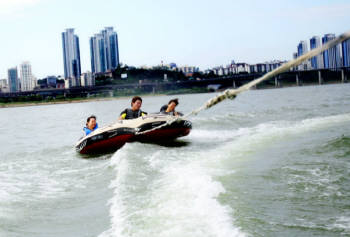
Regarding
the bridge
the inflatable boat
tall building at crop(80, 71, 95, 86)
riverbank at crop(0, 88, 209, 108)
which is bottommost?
the inflatable boat

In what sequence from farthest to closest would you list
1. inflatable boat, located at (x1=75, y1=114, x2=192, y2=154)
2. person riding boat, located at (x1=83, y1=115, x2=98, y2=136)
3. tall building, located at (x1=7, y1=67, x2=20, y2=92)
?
tall building, located at (x1=7, y1=67, x2=20, y2=92)
person riding boat, located at (x1=83, y1=115, x2=98, y2=136)
inflatable boat, located at (x1=75, y1=114, x2=192, y2=154)

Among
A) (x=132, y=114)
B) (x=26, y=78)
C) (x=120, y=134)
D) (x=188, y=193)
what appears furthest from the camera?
(x=26, y=78)

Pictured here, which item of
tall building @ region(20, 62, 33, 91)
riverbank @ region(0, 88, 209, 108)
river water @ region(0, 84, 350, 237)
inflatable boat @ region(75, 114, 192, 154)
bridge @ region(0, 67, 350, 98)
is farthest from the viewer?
tall building @ region(20, 62, 33, 91)

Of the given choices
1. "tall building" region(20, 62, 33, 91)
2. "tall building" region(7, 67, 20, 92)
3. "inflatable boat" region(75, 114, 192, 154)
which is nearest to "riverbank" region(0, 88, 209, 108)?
"tall building" region(20, 62, 33, 91)

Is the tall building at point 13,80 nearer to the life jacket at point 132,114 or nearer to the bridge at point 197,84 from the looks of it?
the bridge at point 197,84

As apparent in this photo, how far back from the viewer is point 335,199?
602 cm

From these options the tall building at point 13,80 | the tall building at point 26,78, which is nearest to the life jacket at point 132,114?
the tall building at point 26,78

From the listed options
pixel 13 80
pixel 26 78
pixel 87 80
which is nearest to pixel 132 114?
pixel 87 80

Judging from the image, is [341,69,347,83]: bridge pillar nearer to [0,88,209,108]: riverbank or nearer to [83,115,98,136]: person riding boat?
[0,88,209,108]: riverbank

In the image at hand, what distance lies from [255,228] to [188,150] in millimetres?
7603

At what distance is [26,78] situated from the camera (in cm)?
19688

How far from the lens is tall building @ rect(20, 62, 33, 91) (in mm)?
194475

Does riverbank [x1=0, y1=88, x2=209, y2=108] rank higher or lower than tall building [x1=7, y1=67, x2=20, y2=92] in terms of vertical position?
lower

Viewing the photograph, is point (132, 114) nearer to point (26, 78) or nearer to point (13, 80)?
point (26, 78)
